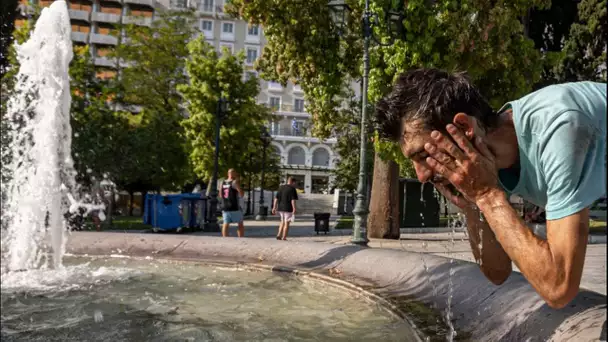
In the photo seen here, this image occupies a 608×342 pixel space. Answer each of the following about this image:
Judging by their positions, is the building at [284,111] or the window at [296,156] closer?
the building at [284,111]

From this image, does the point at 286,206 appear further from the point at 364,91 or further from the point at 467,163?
the point at 467,163

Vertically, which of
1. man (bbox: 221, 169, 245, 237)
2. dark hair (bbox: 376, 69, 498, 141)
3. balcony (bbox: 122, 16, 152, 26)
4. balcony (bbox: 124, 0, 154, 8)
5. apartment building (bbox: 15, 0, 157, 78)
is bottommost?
man (bbox: 221, 169, 245, 237)

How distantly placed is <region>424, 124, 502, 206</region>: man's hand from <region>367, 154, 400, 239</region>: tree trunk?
515 inches

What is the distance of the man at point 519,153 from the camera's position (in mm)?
1226

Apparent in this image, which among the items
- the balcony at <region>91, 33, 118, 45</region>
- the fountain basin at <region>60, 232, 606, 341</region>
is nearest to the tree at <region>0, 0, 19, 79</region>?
the fountain basin at <region>60, 232, 606, 341</region>

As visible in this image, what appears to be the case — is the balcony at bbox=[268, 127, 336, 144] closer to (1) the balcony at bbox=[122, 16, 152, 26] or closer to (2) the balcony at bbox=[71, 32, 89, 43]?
(1) the balcony at bbox=[122, 16, 152, 26]

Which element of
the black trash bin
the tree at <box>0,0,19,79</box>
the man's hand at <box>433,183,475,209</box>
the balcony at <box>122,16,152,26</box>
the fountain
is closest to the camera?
the man's hand at <box>433,183,475,209</box>

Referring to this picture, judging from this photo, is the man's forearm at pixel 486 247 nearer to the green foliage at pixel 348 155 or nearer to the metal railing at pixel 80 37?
the green foliage at pixel 348 155

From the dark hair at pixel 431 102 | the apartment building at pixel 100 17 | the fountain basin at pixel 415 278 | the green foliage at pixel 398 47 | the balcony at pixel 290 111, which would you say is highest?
the apartment building at pixel 100 17

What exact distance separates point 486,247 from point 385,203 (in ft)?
41.7

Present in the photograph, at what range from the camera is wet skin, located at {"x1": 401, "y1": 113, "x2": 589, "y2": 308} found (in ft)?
4.06

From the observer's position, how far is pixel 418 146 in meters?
1.59

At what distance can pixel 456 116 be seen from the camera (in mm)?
1485

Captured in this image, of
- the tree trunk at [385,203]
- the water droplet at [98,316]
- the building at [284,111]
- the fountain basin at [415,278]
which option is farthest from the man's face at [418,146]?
the building at [284,111]
